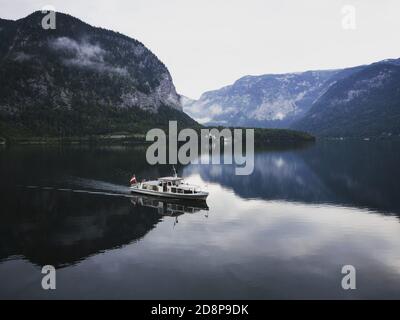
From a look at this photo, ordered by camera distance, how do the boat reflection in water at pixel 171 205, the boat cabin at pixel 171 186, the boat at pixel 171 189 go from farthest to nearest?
the boat cabin at pixel 171 186
the boat at pixel 171 189
the boat reflection in water at pixel 171 205

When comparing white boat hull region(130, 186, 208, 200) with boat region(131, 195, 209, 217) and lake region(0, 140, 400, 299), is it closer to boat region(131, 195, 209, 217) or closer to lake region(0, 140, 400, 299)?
boat region(131, 195, 209, 217)

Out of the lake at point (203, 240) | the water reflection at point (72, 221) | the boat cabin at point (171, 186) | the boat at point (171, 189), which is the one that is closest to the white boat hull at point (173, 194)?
the boat at point (171, 189)

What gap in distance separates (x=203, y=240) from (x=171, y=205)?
28.0 m

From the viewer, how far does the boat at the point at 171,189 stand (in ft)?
297

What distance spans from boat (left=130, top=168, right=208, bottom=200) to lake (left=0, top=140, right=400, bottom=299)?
2870mm

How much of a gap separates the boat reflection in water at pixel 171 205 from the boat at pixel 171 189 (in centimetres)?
113

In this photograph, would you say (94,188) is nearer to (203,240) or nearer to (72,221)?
(72,221)

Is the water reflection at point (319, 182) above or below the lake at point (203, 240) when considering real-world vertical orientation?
above

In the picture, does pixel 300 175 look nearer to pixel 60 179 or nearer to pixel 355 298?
pixel 60 179

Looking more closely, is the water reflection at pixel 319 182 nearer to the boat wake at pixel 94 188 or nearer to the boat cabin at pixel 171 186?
the boat cabin at pixel 171 186

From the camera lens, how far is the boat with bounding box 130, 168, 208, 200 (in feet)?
297

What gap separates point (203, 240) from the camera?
61.2 m

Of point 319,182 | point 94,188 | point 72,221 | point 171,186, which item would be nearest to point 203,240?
point 72,221

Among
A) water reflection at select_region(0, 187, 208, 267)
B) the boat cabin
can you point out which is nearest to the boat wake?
water reflection at select_region(0, 187, 208, 267)
